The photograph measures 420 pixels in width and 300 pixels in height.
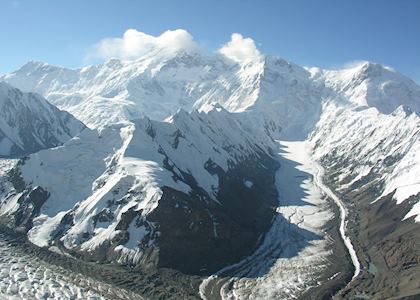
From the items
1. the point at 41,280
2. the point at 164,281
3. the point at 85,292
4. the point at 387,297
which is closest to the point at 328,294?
the point at 387,297

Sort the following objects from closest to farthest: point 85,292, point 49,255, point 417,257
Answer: point 85,292 → point 417,257 → point 49,255

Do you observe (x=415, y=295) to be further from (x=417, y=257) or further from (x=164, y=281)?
(x=164, y=281)

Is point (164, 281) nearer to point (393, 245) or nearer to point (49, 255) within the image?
point (49, 255)

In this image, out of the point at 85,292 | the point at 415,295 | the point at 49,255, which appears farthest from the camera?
the point at 49,255

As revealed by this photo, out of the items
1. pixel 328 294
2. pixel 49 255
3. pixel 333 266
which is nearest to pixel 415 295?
pixel 328 294

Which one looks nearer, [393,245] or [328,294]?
[328,294]

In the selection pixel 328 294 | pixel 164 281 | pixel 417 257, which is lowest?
pixel 164 281

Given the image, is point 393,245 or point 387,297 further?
point 393,245

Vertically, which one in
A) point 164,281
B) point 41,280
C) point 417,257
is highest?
point 417,257

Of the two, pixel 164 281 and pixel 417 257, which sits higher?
pixel 417 257
